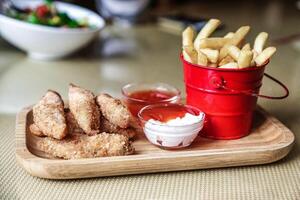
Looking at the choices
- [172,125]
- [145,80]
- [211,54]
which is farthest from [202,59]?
[145,80]

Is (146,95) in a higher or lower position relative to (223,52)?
lower

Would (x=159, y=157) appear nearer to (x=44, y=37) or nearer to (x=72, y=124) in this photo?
(x=72, y=124)

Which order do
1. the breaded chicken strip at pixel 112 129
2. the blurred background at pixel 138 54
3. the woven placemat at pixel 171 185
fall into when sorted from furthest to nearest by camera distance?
the blurred background at pixel 138 54 → the breaded chicken strip at pixel 112 129 → the woven placemat at pixel 171 185

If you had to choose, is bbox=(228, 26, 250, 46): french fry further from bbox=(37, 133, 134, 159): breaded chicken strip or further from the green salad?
the green salad

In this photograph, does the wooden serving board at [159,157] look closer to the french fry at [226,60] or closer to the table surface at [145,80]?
the table surface at [145,80]

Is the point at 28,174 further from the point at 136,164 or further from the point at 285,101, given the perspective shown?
the point at 285,101

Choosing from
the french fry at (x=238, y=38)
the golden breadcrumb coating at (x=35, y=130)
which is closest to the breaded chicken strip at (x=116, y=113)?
the golden breadcrumb coating at (x=35, y=130)
